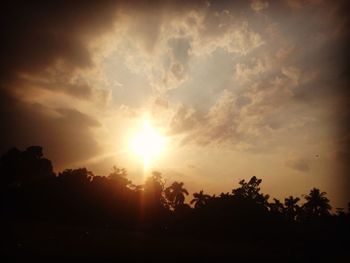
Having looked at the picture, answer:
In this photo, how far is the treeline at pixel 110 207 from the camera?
4912 centimetres

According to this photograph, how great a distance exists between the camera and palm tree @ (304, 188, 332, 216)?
260 ft

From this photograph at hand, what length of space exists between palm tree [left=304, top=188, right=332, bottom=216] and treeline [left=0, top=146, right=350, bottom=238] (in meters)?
12.5

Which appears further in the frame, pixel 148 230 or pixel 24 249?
pixel 148 230

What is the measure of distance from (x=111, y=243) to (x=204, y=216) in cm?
2340

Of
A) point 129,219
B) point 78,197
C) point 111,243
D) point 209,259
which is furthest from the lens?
point 129,219

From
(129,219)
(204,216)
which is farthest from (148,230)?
(204,216)

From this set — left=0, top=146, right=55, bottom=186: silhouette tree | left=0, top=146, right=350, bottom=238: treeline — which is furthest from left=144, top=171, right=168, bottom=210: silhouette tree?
left=0, top=146, right=55, bottom=186: silhouette tree

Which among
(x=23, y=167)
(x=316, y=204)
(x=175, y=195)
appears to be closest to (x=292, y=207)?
(x=316, y=204)

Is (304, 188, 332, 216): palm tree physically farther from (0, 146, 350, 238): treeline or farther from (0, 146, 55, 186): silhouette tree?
(0, 146, 55, 186): silhouette tree

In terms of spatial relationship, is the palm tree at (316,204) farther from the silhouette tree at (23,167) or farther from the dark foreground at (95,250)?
the silhouette tree at (23,167)

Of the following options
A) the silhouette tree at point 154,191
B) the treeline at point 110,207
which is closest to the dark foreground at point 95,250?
the treeline at point 110,207

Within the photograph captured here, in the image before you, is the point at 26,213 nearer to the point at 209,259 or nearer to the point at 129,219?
the point at 129,219

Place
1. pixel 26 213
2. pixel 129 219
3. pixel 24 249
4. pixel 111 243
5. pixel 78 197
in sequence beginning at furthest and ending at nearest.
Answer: pixel 129 219 < pixel 78 197 < pixel 26 213 < pixel 111 243 < pixel 24 249

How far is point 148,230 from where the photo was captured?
52969mm
